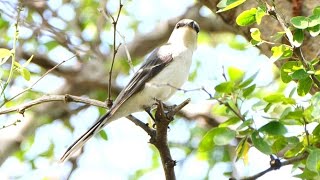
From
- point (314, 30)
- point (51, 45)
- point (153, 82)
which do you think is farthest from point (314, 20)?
point (51, 45)

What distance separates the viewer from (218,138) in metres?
2.42

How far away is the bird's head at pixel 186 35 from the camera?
3167 mm

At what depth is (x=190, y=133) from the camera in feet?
13.6

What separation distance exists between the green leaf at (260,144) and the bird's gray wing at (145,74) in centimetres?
66

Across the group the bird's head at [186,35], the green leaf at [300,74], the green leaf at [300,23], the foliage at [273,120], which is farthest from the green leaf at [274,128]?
the bird's head at [186,35]

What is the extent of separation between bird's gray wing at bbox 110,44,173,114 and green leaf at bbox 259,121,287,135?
67cm

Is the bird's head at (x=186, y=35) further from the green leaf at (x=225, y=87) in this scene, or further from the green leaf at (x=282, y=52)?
the green leaf at (x=282, y=52)

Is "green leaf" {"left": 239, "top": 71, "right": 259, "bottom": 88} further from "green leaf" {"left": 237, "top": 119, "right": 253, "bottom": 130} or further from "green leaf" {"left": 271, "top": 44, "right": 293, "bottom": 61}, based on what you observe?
"green leaf" {"left": 271, "top": 44, "right": 293, "bottom": 61}

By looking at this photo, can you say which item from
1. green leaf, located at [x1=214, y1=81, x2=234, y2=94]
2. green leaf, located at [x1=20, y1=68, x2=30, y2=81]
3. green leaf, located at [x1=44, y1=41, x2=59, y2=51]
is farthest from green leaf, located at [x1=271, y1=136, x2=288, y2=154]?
green leaf, located at [x1=44, y1=41, x2=59, y2=51]

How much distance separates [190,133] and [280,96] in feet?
5.86

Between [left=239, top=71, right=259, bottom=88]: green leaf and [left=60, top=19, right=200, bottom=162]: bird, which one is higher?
[left=60, top=19, right=200, bottom=162]: bird

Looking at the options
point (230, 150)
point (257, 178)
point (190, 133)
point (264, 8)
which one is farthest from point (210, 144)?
point (190, 133)

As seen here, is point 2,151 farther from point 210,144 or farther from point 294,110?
point 294,110

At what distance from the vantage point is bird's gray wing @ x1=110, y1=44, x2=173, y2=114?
113 inches
